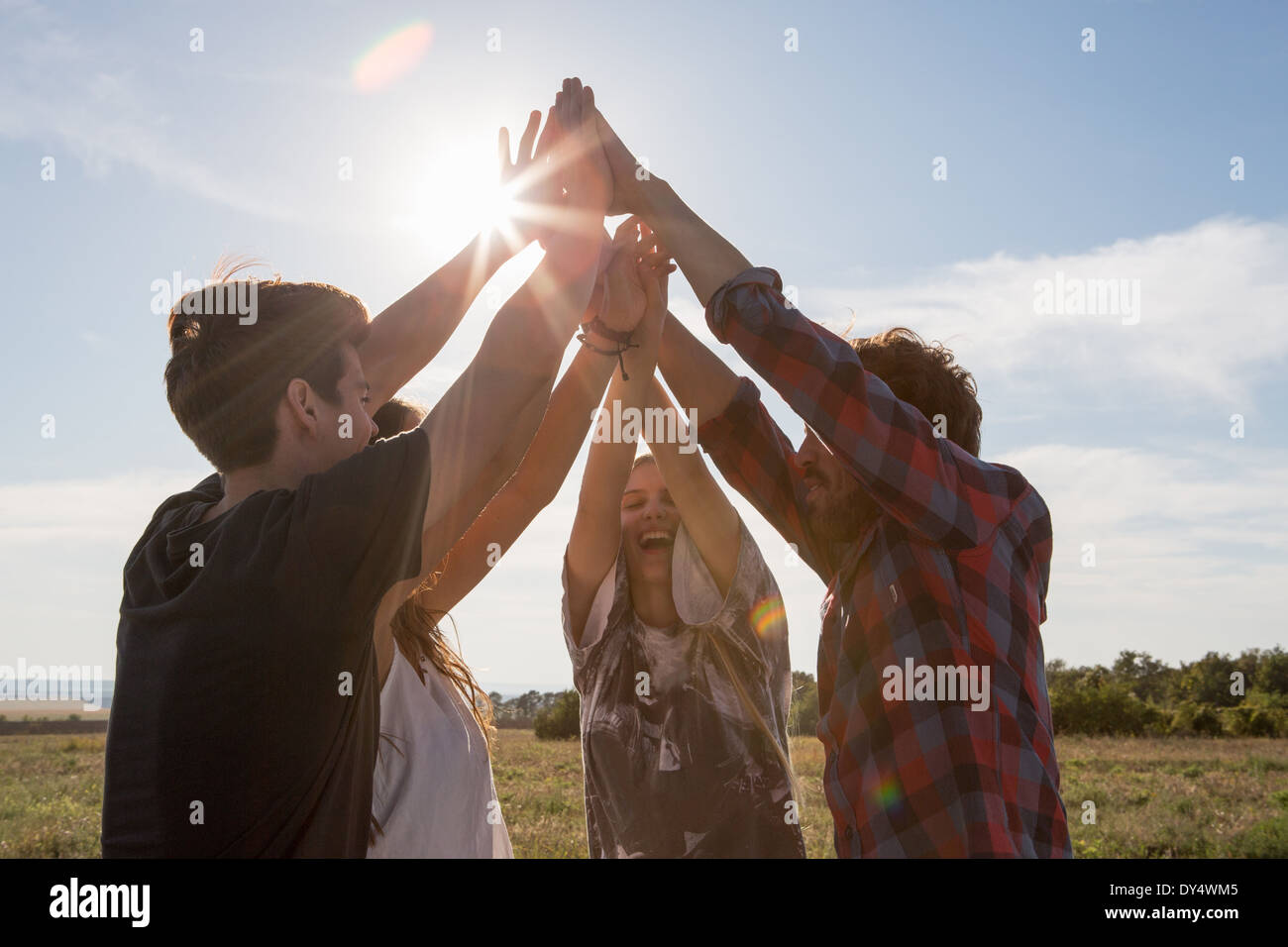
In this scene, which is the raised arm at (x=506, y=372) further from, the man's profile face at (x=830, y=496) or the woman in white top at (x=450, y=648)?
the man's profile face at (x=830, y=496)

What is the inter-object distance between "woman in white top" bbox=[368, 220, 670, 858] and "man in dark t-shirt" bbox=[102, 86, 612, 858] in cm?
23

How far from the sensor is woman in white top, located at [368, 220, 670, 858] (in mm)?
2775

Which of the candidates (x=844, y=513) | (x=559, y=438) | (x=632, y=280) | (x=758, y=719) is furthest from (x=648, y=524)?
(x=844, y=513)

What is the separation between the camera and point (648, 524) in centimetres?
426

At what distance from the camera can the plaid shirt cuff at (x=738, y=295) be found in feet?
9.71

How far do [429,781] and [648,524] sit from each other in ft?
5.46

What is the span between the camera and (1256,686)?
52750 millimetres

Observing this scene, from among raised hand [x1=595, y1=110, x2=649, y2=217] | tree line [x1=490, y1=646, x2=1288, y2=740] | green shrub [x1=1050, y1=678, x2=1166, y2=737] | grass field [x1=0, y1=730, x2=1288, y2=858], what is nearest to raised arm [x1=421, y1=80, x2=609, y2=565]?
raised hand [x1=595, y1=110, x2=649, y2=217]

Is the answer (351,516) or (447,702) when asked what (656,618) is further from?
(351,516)

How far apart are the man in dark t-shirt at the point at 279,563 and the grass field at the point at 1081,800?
400cm

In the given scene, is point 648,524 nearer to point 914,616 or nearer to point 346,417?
point 914,616

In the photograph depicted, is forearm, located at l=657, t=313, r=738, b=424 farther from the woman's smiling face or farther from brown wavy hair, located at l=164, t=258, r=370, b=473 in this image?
brown wavy hair, located at l=164, t=258, r=370, b=473

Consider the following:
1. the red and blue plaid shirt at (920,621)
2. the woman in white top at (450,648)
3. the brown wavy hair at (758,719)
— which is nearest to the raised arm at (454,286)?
the woman in white top at (450,648)
